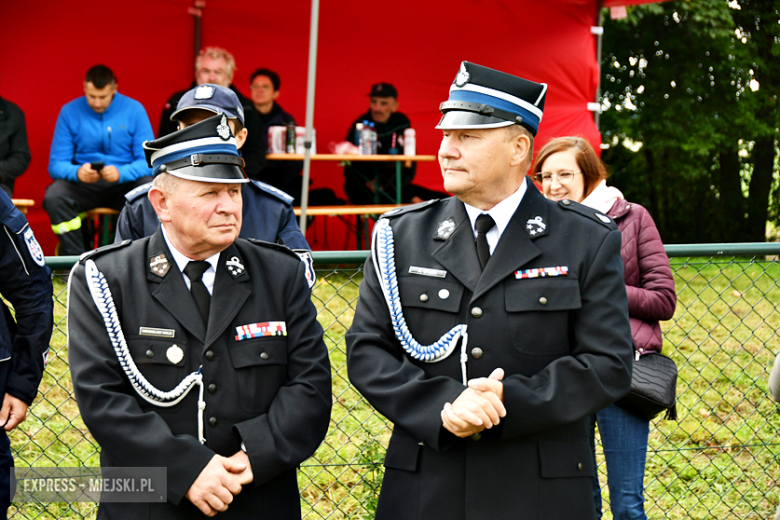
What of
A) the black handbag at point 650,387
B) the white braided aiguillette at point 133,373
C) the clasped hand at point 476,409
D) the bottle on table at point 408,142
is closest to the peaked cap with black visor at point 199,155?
the white braided aiguillette at point 133,373

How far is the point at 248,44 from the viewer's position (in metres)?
8.96

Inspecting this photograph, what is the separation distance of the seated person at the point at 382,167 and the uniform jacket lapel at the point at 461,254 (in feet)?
18.2

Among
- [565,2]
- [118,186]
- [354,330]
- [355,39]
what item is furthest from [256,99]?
[354,330]

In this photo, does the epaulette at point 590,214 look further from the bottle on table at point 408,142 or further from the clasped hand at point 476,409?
the bottle on table at point 408,142

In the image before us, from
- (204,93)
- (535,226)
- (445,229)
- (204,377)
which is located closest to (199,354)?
(204,377)

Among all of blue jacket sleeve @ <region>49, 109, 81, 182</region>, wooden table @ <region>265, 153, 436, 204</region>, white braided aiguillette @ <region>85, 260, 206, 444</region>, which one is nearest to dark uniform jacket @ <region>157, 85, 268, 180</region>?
wooden table @ <region>265, 153, 436, 204</region>

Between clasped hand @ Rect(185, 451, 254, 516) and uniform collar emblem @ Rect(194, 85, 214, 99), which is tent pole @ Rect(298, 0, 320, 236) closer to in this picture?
uniform collar emblem @ Rect(194, 85, 214, 99)

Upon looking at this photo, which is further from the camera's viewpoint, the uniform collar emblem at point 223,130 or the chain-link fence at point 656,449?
the chain-link fence at point 656,449

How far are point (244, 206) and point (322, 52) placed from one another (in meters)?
6.49

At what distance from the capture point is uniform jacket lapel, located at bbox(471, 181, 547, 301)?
2229mm

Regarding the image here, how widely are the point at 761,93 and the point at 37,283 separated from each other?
43.7 ft

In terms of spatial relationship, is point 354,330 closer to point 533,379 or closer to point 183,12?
point 533,379

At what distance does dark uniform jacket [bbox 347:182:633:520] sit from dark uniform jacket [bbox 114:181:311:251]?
2.85 ft

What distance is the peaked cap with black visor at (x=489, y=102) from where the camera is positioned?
2285 mm
